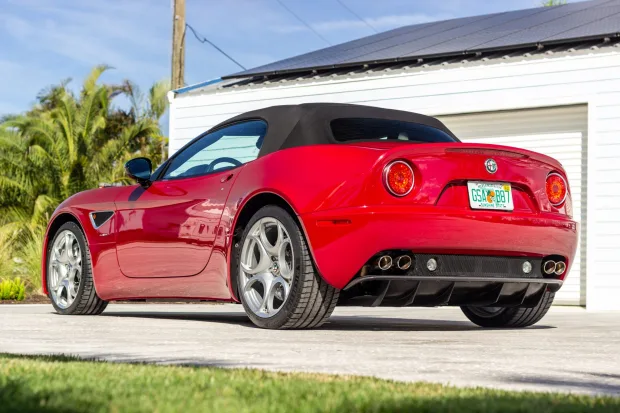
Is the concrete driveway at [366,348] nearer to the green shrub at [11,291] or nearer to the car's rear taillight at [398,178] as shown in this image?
the car's rear taillight at [398,178]

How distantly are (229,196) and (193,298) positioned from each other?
0.81m

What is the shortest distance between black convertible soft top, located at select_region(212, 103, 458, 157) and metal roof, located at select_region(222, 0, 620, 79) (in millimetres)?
7600

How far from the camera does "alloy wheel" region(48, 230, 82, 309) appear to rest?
8398mm

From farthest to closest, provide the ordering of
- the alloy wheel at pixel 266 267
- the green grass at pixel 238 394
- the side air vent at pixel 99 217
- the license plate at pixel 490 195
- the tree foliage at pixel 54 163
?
1. the tree foliage at pixel 54 163
2. the side air vent at pixel 99 217
3. the alloy wheel at pixel 266 267
4. the license plate at pixel 490 195
5. the green grass at pixel 238 394

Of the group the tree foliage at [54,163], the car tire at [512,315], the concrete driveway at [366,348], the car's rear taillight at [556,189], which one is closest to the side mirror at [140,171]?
the concrete driveway at [366,348]

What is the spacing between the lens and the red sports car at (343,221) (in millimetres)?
6121

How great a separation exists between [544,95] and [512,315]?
23.3ft

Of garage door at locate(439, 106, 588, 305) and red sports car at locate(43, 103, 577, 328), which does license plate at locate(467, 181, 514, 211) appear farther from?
garage door at locate(439, 106, 588, 305)

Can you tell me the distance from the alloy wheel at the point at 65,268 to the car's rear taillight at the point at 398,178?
3.21 metres

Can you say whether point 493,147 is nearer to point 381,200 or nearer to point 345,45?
point 381,200

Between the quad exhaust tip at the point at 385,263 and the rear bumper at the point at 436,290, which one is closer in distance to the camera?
the quad exhaust tip at the point at 385,263

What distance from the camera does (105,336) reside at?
6094 mm

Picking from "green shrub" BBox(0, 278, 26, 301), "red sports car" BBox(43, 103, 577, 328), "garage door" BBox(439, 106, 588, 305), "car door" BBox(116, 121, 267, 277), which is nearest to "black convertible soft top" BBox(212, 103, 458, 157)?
"red sports car" BBox(43, 103, 577, 328)

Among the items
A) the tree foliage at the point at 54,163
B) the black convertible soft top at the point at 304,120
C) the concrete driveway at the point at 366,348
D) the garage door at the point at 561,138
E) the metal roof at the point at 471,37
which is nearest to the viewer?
the concrete driveway at the point at 366,348
